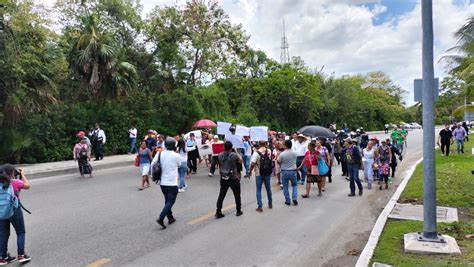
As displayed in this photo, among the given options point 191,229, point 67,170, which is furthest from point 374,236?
point 67,170

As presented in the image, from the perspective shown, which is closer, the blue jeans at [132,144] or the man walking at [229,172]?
the man walking at [229,172]

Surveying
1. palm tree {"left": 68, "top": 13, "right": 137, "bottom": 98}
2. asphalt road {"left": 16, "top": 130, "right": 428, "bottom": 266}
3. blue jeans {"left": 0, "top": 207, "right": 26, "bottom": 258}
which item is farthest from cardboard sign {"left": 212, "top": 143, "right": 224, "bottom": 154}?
palm tree {"left": 68, "top": 13, "right": 137, "bottom": 98}

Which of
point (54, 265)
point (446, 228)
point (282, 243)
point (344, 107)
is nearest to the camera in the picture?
point (54, 265)

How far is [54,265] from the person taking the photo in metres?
5.43

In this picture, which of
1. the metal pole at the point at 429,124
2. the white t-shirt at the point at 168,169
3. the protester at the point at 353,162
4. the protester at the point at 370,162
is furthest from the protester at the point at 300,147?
the metal pole at the point at 429,124

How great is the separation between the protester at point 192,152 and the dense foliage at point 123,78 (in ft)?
24.1

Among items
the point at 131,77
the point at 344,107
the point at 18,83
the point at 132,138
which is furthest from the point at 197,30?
the point at 344,107

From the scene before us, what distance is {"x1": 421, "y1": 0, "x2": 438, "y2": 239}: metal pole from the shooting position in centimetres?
613

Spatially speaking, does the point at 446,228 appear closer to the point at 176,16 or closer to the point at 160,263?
the point at 160,263

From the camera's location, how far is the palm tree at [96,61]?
19516 millimetres

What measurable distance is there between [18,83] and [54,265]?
1234cm

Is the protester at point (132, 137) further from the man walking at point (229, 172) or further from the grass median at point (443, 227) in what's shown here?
the grass median at point (443, 227)

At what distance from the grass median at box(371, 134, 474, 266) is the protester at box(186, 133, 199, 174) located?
7174 mm

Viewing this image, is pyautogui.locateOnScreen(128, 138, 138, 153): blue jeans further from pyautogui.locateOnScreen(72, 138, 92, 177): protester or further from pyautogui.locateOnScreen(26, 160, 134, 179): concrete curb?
pyautogui.locateOnScreen(72, 138, 92, 177): protester
